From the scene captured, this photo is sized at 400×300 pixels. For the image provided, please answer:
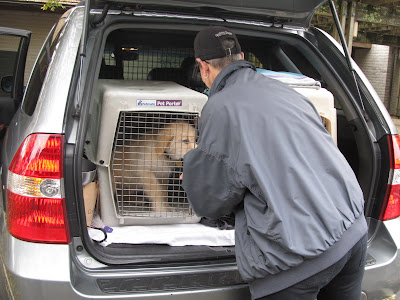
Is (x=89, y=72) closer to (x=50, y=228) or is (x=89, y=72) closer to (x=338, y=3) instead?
(x=50, y=228)

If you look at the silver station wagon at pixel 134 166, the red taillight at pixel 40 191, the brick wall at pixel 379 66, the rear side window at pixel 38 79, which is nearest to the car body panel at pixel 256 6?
the silver station wagon at pixel 134 166

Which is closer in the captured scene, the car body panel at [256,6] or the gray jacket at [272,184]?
the gray jacket at [272,184]

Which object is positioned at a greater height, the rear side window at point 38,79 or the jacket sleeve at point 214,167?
the rear side window at point 38,79

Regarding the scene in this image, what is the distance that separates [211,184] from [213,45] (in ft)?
2.16

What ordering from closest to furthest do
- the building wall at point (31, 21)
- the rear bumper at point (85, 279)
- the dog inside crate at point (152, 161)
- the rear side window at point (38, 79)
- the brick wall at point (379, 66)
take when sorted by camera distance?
the rear bumper at point (85, 279) → the rear side window at point (38, 79) → the dog inside crate at point (152, 161) → the building wall at point (31, 21) → the brick wall at point (379, 66)

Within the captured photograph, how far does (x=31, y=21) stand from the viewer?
1109 cm

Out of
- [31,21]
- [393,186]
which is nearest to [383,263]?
[393,186]

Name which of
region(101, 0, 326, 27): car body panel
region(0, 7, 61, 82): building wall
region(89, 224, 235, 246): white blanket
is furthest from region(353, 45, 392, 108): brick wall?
region(89, 224, 235, 246): white blanket

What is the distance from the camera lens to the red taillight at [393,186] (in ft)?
6.91

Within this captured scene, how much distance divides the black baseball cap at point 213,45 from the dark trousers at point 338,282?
3.36 feet

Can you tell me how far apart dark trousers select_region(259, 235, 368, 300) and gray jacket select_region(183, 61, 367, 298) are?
50mm

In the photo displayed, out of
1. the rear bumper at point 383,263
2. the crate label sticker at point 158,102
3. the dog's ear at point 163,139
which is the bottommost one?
the rear bumper at point 383,263

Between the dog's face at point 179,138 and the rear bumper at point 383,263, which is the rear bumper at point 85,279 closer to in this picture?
the rear bumper at point 383,263

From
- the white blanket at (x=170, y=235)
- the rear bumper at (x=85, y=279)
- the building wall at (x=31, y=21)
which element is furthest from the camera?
the building wall at (x=31, y=21)
